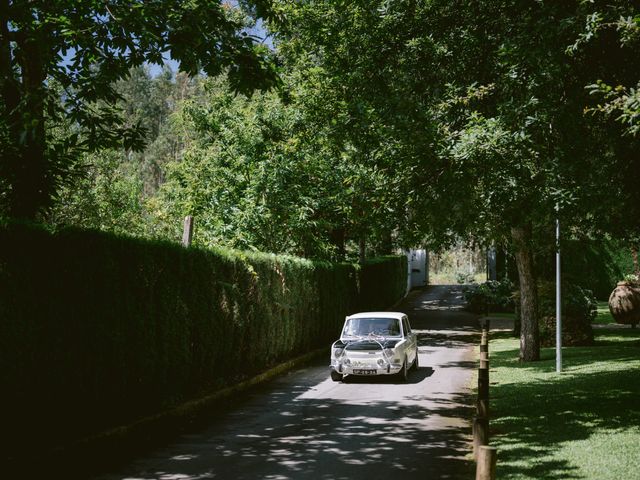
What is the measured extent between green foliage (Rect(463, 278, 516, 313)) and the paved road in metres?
23.1

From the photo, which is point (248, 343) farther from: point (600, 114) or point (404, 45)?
point (600, 114)

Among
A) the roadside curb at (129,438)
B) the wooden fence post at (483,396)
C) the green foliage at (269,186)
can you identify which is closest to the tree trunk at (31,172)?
the roadside curb at (129,438)

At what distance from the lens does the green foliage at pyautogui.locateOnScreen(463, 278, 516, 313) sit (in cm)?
3994

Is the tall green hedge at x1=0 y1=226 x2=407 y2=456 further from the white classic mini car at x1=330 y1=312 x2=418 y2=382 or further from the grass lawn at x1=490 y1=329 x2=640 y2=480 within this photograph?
the grass lawn at x1=490 y1=329 x2=640 y2=480

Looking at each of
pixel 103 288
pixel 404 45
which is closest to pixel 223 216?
pixel 404 45

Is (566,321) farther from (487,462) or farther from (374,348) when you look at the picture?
(487,462)

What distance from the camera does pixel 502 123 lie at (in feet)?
34.9

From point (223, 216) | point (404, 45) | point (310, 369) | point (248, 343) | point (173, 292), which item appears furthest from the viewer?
point (223, 216)

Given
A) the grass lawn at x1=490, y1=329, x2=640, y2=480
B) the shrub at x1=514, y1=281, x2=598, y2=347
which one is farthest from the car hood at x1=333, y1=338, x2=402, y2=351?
the shrub at x1=514, y1=281, x2=598, y2=347

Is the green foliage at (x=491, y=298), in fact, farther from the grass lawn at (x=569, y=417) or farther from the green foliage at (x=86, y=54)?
the green foliage at (x=86, y=54)

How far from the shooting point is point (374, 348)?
16156 millimetres

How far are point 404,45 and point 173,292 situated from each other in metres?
7.37

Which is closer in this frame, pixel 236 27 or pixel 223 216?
pixel 236 27

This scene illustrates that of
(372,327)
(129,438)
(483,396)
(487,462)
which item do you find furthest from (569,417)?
(487,462)
